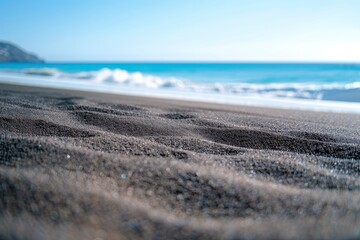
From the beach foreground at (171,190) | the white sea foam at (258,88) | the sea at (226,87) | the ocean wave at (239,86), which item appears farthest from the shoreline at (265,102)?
the beach foreground at (171,190)

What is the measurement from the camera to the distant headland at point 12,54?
170 ft

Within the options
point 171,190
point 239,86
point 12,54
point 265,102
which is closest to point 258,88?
point 239,86

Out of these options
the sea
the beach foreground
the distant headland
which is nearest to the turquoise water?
the sea

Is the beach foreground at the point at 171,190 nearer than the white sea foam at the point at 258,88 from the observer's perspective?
Yes

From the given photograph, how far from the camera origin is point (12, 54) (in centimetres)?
5462

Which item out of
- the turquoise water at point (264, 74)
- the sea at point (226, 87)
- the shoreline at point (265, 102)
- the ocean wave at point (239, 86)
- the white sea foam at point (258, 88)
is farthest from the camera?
the turquoise water at point (264, 74)

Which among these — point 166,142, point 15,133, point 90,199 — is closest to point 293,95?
point 166,142

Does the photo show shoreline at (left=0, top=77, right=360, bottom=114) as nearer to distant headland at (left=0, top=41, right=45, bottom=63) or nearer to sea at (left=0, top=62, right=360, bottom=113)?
sea at (left=0, top=62, right=360, bottom=113)

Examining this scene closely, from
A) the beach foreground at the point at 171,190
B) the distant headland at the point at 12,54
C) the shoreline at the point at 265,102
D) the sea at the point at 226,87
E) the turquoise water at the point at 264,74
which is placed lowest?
the beach foreground at the point at 171,190

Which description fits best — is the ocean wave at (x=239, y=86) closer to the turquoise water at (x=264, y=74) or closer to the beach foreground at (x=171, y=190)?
the turquoise water at (x=264, y=74)

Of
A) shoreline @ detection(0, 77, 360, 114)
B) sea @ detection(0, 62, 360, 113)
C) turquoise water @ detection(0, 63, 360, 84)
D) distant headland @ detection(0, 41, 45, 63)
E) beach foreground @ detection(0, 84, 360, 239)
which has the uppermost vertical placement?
distant headland @ detection(0, 41, 45, 63)

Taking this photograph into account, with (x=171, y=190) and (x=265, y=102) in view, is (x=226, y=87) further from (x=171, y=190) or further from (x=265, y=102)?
(x=171, y=190)

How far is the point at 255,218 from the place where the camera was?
3.87 ft

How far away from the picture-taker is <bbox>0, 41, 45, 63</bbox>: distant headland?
2045 inches
